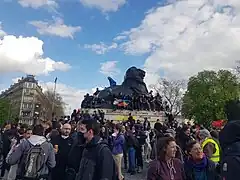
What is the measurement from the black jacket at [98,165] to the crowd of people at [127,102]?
135 ft

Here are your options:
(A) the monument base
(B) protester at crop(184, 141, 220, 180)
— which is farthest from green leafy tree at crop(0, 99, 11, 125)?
(B) protester at crop(184, 141, 220, 180)

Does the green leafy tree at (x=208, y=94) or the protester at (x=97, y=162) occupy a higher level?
the green leafy tree at (x=208, y=94)

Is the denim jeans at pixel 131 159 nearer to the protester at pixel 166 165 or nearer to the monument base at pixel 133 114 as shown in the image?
the protester at pixel 166 165

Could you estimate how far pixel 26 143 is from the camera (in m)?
5.45

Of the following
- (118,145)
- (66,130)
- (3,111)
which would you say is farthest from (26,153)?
(3,111)

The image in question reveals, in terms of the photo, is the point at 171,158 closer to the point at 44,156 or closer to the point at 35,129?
the point at 44,156

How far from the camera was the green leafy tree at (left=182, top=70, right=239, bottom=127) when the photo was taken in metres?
56.5

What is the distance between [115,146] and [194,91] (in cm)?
5218

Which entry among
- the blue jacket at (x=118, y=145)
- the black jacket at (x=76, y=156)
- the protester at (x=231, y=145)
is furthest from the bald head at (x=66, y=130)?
the blue jacket at (x=118, y=145)

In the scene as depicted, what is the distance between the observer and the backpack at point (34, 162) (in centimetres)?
519

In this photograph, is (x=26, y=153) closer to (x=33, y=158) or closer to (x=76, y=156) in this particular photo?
(x=33, y=158)

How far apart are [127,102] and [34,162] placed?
136 ft

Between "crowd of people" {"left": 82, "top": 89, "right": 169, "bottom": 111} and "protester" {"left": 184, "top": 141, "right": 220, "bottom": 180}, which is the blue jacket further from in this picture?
"crowd of people" {"left": 82, "top": 89, "right": 169, "bottom": 111}

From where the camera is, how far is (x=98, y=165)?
4.12 m
